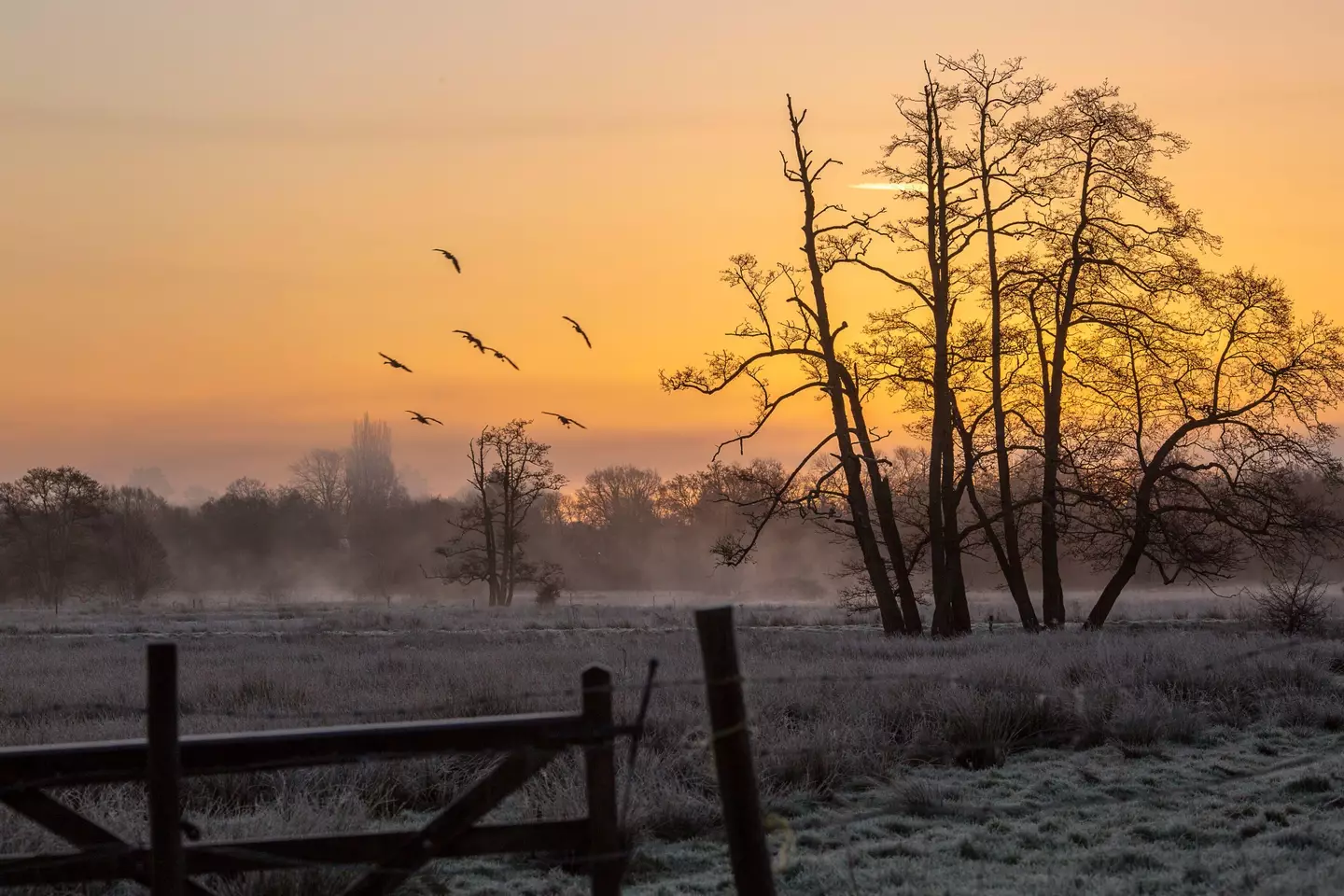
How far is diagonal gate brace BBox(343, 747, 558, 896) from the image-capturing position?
4531 mm

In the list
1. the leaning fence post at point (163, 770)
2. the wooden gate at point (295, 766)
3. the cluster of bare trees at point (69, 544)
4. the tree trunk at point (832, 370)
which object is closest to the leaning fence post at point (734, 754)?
the wooden gate at point (295, 766)

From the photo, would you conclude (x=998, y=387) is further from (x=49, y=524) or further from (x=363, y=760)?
(x=49, y=524)

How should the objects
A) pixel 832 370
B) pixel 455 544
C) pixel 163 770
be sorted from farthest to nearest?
pixel 455 544 < pixel 832 370 < pixel 163 770

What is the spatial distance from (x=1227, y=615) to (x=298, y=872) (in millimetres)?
33130

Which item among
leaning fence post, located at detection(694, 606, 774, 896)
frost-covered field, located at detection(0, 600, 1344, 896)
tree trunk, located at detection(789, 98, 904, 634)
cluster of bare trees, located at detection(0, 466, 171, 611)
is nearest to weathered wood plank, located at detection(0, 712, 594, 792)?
leaning fence post, located at detection(694, 606, 774, 896)

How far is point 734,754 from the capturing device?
4500mm

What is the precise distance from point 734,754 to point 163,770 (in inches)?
82.9

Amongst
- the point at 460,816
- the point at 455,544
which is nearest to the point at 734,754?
the point at 460,816

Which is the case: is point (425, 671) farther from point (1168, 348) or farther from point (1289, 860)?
point (1168, 348)

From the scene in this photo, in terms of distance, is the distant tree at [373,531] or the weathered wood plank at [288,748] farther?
the distant tree at [373,531]

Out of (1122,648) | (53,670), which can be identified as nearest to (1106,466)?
(1122,648)

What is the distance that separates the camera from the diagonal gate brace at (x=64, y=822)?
14.2 ft

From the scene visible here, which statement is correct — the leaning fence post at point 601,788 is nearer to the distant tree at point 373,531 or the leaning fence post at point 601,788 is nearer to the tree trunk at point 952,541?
the tree trunk at point 952,541

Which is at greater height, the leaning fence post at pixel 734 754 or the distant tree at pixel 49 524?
the distant tree at pixel 49 524
